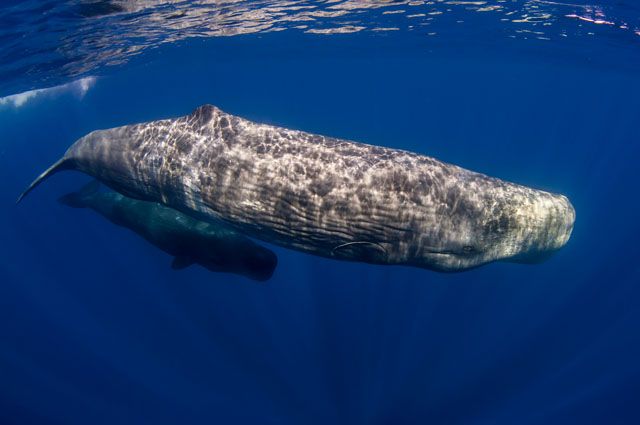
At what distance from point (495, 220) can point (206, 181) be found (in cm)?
524

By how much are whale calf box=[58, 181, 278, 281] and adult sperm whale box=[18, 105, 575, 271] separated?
8.01 ft

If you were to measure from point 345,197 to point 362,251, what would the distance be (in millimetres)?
1031

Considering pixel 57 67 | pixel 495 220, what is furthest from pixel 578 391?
pixel 57 67

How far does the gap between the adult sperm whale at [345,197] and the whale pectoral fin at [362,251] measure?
2 cm

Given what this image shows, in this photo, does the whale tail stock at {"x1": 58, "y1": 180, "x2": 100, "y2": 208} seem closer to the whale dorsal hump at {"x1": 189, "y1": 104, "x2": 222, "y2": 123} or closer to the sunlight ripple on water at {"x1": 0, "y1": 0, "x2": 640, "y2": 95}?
the sunlight ripple on water at {"x1": 0, "y1": 0, "x2": 640, "y2": 95}

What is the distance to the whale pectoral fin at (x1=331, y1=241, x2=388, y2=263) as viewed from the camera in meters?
6.84

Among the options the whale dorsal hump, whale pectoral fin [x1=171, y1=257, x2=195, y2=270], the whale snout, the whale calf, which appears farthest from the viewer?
whale pectoral fin [x1=171, y1=257, x2=195, y2=270]

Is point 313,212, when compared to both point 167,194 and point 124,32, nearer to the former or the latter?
point 167,194

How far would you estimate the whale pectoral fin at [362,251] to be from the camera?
684 centimetres

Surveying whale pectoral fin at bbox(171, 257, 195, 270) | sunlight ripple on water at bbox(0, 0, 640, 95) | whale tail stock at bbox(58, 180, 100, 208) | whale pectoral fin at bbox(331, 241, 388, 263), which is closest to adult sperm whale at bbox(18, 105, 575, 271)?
whale pectoral fin at bbox(331, 241, 388, 263)

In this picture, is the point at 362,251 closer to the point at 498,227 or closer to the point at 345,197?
the point at 345,197

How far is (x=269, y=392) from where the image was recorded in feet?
56.1

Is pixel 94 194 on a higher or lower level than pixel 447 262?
lower

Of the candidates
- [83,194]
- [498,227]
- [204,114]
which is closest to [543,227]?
[498,227]
